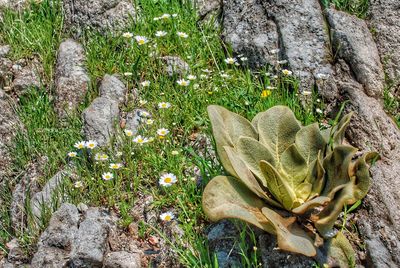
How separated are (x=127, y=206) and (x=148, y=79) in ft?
3.77

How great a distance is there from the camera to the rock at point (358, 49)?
154 inches

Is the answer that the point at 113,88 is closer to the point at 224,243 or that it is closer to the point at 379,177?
the point at 224,243

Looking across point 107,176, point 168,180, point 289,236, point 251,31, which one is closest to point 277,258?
point 289,236

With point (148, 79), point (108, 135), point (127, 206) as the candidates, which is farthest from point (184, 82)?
point (127, 206)

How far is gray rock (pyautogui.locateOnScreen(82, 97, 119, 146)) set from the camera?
3896 mm

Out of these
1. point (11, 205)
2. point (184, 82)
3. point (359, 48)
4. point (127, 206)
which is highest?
point (359, 48)

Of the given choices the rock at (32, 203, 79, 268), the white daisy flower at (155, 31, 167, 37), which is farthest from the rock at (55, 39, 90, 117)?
the rock at (32, 203, 79, 268)

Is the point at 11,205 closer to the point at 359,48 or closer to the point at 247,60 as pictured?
the point at 247,60

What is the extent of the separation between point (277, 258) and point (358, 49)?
1717 mm

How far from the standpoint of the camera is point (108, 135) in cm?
388

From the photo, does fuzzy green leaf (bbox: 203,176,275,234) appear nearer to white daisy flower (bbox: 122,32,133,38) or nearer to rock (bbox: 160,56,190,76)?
rock (bbox: 160,56,190,76)

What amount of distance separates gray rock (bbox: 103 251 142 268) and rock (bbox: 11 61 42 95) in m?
1.81

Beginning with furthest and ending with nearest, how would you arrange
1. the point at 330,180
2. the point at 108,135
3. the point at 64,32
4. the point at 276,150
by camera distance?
the point at 64,32, the point at 108,135, the point at 276,150, the point at 330,180

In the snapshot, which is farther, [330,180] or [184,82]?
[184,82]
